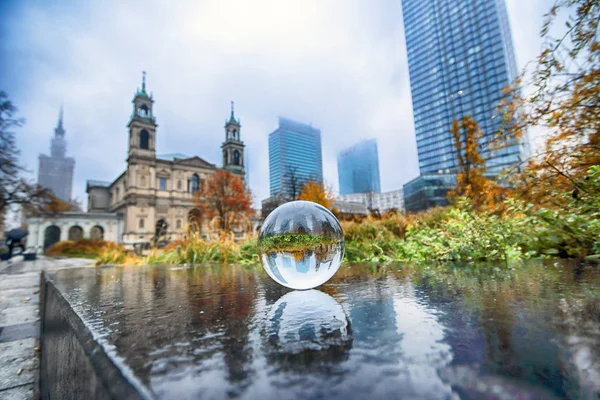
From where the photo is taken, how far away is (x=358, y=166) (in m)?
83.1

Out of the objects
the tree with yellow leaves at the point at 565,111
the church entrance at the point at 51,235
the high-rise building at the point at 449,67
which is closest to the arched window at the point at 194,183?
the church entrance at the point at 51,235

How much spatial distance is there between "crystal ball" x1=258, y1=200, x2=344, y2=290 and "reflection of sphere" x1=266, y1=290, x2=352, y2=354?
0.20m

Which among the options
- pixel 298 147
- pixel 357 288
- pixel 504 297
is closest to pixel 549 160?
pixel 504 297

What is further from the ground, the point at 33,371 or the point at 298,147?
the point at 298,147

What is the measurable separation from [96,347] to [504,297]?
4.82ft

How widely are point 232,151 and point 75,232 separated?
89.0ft

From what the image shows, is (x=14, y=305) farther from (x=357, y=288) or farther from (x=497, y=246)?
(x=497, y=246)

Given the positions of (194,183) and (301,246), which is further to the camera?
(194,183)

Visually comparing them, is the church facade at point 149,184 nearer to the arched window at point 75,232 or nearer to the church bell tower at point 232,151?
the church bell tower at point 232,151

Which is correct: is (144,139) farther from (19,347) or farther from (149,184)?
(19,347)

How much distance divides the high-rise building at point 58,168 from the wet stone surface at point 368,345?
6486 inches

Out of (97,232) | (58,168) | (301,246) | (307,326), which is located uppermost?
(58,168)

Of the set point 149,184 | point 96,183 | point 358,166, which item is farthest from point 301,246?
point 358,166

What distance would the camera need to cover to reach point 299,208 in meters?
1.63
